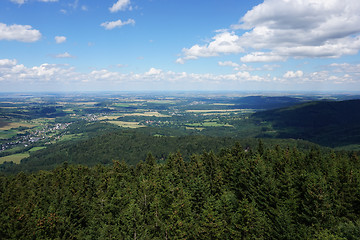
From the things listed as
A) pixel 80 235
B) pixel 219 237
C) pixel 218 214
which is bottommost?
pixel 80 235

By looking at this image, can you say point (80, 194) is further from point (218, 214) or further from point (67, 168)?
point (218, 214)

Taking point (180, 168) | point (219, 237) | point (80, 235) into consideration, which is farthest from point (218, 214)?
point (180, 168)

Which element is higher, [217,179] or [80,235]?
[217,179]

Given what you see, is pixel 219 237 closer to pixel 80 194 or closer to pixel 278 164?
pixel 278 164

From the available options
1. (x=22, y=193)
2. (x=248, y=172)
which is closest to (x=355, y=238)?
(x=248, y=172)

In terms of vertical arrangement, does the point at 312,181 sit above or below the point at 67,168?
above

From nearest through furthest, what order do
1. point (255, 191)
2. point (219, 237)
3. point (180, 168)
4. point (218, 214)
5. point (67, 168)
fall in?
point (219, 237) → point (218, 214) → point (255, 191) → point (180, 168) → point (67, 168)

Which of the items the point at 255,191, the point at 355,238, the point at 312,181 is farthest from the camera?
the point at 255,191

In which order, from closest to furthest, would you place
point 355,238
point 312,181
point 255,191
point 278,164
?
point 355,238
point 312,181
point 255,191
point 278,164

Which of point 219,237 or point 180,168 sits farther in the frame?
point 180,168
